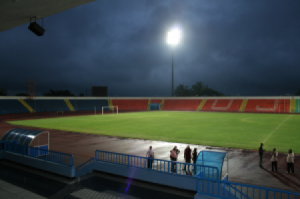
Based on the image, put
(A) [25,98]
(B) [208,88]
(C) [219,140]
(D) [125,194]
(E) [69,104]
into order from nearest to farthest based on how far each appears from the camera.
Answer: (D) [125,194] < (C) [219,140] < (A) [25,98] < (E) [69,104] < (B) [208,88]

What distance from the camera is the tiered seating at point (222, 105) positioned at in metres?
72.5

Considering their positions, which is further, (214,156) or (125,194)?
(214,156)

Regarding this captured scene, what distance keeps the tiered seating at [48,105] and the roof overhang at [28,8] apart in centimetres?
6255

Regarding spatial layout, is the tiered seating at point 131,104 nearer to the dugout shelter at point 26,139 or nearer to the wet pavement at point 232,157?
the wet pavement at point 232,157

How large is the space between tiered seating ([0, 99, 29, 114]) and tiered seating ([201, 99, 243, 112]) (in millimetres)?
58375

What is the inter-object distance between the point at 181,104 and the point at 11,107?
5698cm

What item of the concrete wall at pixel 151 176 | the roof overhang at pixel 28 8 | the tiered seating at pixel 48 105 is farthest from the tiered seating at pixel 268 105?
the roof overhang at pixel 28 8

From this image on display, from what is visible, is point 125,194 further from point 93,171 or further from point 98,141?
point 98,141

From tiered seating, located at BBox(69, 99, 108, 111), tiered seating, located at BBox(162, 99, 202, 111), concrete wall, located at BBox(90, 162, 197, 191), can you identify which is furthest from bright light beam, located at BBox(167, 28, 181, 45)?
concrete wall, located at BBox(90, 162, 197, 191)

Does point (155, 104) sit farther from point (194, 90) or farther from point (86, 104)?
point (194, 90)

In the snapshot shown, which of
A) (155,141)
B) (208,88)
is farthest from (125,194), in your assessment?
(208,88)

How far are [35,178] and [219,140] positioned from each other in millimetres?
15595

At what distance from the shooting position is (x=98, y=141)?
20234 mm

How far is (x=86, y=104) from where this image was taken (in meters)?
76.2
